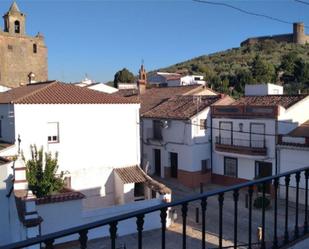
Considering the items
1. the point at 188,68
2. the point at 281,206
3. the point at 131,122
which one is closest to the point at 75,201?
the point at 131,122

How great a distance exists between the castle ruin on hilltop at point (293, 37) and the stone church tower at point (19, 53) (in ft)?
151

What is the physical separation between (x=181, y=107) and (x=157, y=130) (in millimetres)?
2276

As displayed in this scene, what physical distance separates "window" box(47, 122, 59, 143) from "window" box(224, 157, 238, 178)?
10.2m

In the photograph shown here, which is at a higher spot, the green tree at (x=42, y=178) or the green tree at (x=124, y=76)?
the green tree at (x=124, y=76)

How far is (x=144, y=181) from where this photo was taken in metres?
17.7

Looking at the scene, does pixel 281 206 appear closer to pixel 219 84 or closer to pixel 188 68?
pixel 219 84

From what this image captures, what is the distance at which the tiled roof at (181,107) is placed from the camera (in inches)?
941

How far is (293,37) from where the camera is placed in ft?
251

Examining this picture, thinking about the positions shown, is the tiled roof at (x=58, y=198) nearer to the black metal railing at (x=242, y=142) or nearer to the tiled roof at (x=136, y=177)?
the tiled roof at (x=136, y=177)

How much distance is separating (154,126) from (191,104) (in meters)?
2.98

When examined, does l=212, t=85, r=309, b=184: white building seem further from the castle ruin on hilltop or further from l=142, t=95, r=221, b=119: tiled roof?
the castle ruin on hilltop

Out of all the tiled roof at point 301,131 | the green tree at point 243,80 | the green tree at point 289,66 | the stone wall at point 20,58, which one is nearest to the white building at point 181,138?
the tiled roof at point 301,131

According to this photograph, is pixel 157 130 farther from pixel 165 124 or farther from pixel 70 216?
pixel 70 216

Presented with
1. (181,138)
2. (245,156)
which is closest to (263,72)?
(181,138)
